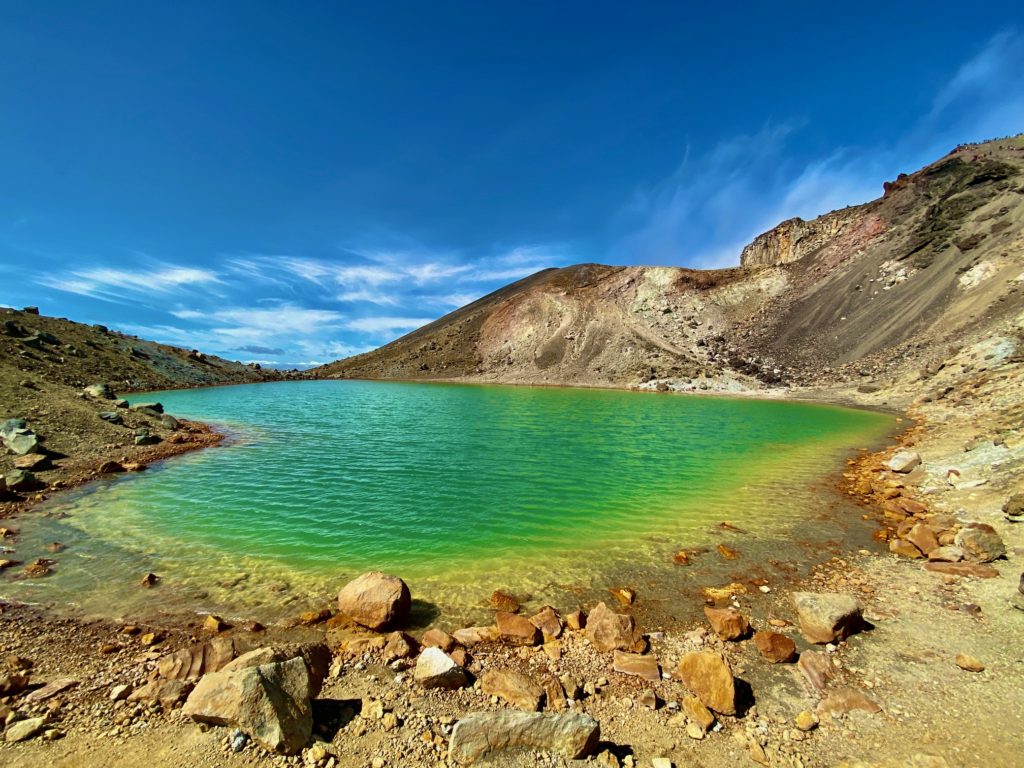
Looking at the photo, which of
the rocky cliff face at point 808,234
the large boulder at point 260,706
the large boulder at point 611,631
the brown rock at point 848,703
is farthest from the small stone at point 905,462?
the rocky cliff face at point 808,234

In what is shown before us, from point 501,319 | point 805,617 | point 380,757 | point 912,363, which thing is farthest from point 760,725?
point 501,319

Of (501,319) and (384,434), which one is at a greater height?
(501,319)

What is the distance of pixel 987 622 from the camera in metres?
8.02

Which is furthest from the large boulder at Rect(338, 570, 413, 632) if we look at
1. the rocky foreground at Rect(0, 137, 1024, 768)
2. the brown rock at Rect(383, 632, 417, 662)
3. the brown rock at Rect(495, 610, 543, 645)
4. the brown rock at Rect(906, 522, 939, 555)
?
the brown rock at Rect(906, 522, 939, 555)

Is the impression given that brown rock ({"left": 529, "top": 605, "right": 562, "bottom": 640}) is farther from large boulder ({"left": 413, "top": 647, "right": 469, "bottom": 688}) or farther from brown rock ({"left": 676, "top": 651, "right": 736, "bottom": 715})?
brown rock ({"left": 676, "top": 651, "right": 736, "bottom": 715})

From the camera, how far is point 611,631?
7.89 meters

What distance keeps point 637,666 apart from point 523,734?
2.56 metres

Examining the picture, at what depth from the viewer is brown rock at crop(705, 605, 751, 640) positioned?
Answer: 8039mm

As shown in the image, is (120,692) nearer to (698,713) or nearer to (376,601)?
(376,601)

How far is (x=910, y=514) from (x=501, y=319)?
344ft

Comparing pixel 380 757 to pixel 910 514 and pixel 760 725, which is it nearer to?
pixel 760 725

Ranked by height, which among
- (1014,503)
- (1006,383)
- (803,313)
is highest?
(803,313)

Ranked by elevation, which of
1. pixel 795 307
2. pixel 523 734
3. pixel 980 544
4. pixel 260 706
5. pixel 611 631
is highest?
pixel 795 307

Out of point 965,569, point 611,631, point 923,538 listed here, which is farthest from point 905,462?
point 611,631
